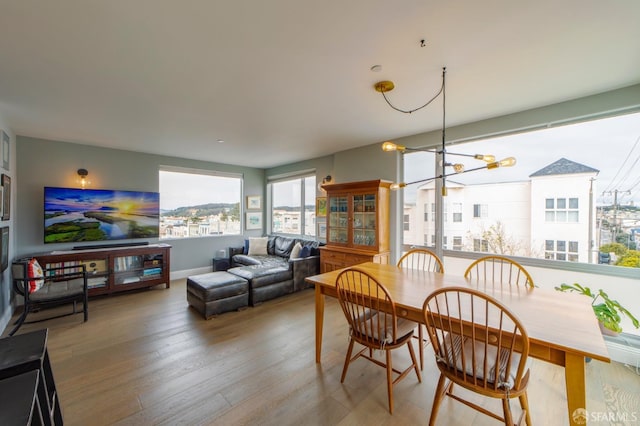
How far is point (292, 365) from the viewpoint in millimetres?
2416

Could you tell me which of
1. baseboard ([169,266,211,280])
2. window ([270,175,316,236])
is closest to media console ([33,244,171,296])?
baseboard ([169,266,211,280])

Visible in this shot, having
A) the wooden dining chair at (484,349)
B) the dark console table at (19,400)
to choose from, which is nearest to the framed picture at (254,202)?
the dark console table at (19,400)

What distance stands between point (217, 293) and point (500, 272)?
3.37m

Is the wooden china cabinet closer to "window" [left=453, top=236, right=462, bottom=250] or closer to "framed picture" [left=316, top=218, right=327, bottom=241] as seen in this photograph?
"framed picture" [left=316, top=218, right=327, bottom=241]

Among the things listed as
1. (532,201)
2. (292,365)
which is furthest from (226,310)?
(532,201)

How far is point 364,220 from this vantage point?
4.30m

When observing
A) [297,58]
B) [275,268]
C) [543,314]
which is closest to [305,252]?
[275,268]

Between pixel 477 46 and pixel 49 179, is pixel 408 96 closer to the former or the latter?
pixel 477 46

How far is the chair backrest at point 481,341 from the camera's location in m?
1.38

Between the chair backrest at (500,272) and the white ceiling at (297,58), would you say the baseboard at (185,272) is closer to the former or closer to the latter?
the white ceiling at (297,58)

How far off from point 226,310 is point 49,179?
11.9 ft

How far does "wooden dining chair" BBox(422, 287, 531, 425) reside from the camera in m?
1.38

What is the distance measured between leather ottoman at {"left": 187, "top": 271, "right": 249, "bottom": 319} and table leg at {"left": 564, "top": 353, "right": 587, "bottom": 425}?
11.1ft

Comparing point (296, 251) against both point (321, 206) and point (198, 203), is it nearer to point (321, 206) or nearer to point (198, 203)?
point (321, 206)
